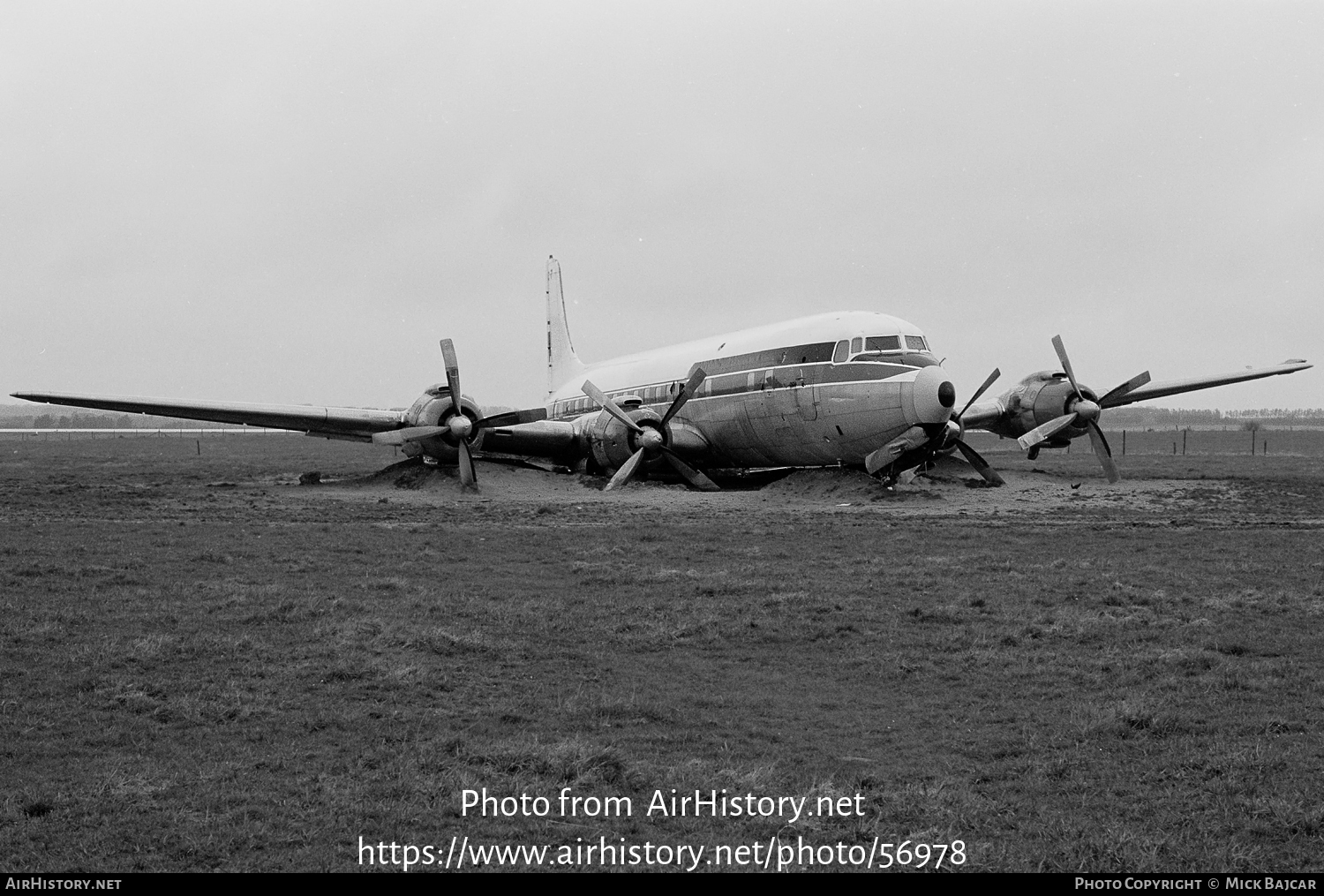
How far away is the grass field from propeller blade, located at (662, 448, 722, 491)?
10.8 metres

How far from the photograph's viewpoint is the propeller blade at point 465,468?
27.0 m

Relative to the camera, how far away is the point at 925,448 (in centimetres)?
2381

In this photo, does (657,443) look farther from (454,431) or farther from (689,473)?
(454,431)

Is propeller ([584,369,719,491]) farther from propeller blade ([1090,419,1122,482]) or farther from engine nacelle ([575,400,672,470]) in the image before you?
propeller blade ([1090,419,1122,482])

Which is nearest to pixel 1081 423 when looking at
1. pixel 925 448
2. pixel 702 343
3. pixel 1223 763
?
pixel 925 448

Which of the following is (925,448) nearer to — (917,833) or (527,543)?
(527,543)

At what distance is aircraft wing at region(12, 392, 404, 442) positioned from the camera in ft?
88.1

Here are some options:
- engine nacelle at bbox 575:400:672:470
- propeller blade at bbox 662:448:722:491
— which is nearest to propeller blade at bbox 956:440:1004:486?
propeller blade at bbox 662:448:722:491

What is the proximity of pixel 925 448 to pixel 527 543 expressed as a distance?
10.6 metres

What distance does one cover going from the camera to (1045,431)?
26.5 m

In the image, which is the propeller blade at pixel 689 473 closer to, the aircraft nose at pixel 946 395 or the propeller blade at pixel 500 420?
the propeller blade at pixel 500 420

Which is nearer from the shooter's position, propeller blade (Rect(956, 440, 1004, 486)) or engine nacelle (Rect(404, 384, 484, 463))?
propeller blade (Rect(956, 440, 1004, 486))

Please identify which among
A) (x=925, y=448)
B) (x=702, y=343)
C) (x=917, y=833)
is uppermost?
(x=702, y=343)

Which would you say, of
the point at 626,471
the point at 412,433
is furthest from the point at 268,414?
the point at 626,471
